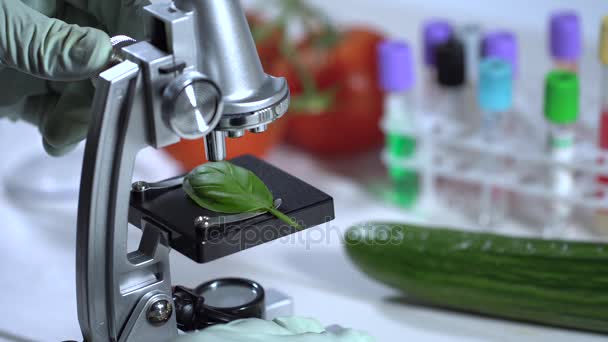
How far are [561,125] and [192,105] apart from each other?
2.03 ft

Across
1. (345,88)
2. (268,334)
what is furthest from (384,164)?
(268,334)

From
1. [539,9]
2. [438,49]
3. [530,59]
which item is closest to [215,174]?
[438,49]

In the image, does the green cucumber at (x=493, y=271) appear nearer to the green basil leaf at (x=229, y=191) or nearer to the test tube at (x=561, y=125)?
the test tube at (x=561, y=125)

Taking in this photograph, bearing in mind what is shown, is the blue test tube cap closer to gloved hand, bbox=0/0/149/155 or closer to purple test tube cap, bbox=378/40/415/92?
purple test tube cap, bbox=378/40/415/92

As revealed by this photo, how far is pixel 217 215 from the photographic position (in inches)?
26.5

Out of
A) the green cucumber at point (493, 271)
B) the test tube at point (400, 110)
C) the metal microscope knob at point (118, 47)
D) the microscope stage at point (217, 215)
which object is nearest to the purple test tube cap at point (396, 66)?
the test tube at point (400, 110)

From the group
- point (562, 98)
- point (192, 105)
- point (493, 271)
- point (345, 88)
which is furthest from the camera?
point (345, 88)

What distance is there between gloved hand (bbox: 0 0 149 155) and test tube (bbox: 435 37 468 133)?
1.65ft

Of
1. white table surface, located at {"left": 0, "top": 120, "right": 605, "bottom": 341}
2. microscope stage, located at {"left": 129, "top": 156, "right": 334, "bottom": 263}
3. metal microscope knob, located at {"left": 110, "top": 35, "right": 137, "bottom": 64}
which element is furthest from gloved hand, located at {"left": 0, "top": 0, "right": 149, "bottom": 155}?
white table surface, located at {"left": 0, "top": 120, "right": 605, "bottom": 341}

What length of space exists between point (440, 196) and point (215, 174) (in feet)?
2.07

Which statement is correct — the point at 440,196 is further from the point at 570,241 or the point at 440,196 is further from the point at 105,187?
the point at 105,187

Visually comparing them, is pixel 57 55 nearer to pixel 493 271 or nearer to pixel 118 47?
pixel 118 47

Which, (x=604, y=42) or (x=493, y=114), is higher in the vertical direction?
(x=604, y=42)

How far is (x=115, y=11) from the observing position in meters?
0.76
